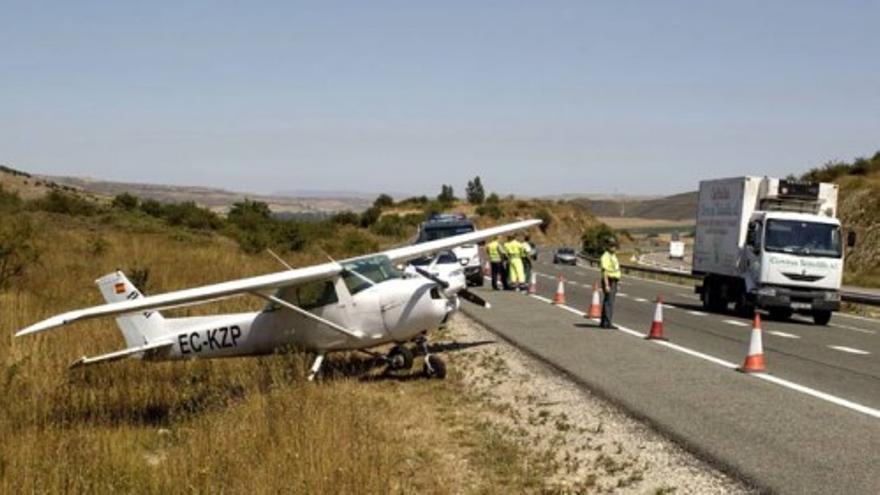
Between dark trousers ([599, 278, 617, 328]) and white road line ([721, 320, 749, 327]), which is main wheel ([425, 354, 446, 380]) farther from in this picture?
white road line ([721, 320, 749, 327])

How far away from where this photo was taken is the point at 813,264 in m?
21.1

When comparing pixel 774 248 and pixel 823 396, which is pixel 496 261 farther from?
pixel 823 396

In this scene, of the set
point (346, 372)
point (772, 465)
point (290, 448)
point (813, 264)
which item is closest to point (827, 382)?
point (772, 465)

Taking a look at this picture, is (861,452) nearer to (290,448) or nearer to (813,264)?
(290,448)

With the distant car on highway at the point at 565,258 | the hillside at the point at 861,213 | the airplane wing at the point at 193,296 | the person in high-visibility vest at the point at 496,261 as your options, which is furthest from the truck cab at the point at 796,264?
the distant car on highway at the point at 565,258

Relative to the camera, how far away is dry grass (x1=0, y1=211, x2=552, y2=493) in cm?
707

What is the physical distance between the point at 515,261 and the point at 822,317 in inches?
379

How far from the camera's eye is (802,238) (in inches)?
840

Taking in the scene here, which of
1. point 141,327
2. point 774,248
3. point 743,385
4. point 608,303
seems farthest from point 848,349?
point 141,327

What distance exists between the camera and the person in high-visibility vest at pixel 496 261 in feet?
93.4

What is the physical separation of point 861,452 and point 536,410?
3565mm

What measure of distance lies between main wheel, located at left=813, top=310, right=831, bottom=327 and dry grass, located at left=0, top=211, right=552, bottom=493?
509 inches

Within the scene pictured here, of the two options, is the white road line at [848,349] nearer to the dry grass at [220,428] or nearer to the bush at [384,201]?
the dry grass at [220,428]

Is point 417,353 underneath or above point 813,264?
underneath
